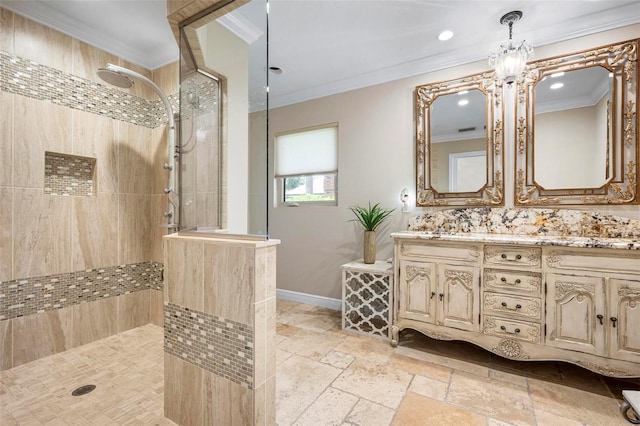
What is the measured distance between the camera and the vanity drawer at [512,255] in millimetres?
1813

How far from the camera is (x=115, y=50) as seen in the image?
96.0 inches

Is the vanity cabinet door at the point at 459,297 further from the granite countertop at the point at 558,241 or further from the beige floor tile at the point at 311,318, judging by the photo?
the beige floor tile at the point at 311,318

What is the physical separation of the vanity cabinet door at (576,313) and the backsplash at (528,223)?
515 millimetres

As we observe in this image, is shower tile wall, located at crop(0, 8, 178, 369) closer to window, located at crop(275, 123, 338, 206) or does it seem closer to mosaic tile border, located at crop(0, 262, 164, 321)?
mosaic tile border, located at crop(0, 262, 164, 321)

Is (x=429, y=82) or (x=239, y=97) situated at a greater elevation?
(x=429, y=82)

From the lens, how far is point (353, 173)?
302 centimetres

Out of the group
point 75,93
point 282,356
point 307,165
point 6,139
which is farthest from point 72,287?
point 307,165

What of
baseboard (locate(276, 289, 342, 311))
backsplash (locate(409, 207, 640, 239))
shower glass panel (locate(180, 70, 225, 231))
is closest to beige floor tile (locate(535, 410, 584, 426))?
backsplash (locate(409, 207, 640, 239))

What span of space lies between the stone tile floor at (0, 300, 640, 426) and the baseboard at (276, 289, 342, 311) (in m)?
0.75

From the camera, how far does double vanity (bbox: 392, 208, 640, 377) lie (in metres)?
1.61

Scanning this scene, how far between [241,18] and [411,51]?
1662mm

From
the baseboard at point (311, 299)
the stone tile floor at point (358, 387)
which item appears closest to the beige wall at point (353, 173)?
the baseboard at point (311, 299)

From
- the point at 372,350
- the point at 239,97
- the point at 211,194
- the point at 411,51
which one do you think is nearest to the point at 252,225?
the point at 211,194

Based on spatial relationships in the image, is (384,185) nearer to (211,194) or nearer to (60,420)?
(211,194)
